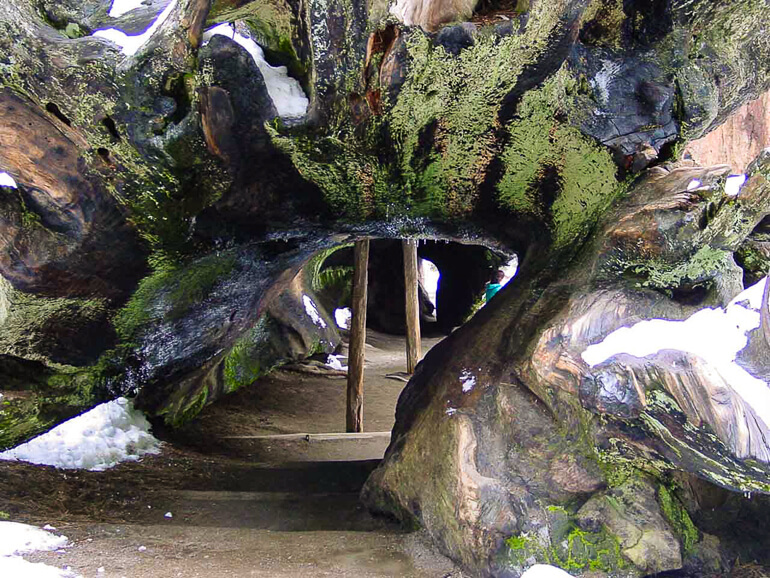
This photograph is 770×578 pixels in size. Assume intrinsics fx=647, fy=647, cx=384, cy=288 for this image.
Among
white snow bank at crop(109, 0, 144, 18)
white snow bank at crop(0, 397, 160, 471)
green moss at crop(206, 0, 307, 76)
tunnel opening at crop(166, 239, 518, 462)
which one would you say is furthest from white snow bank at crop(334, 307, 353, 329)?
white snow bank at crop(109, 0, 144, 18)

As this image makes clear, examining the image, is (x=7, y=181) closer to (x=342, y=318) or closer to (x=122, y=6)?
(x=122, y=6)

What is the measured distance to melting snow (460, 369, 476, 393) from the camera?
3295 mm

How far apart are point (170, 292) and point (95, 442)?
1.52m

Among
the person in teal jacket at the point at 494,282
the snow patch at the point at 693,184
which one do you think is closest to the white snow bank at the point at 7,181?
the snow patch at the point at 693,184

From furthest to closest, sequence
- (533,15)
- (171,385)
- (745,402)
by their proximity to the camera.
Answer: (171,385), (533,15), (745,402)

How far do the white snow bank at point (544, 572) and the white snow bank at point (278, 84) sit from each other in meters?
2.45

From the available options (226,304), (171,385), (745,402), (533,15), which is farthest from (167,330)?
(745,402)

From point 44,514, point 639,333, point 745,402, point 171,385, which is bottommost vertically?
point 44,514

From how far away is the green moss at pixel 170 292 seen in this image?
12.6 ft

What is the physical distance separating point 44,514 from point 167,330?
1.42 meters

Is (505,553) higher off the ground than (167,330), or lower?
lower

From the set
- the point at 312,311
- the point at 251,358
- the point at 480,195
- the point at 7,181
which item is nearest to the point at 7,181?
the point at 7,181

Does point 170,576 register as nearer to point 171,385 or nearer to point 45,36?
point 45,36

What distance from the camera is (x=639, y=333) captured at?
259cm
